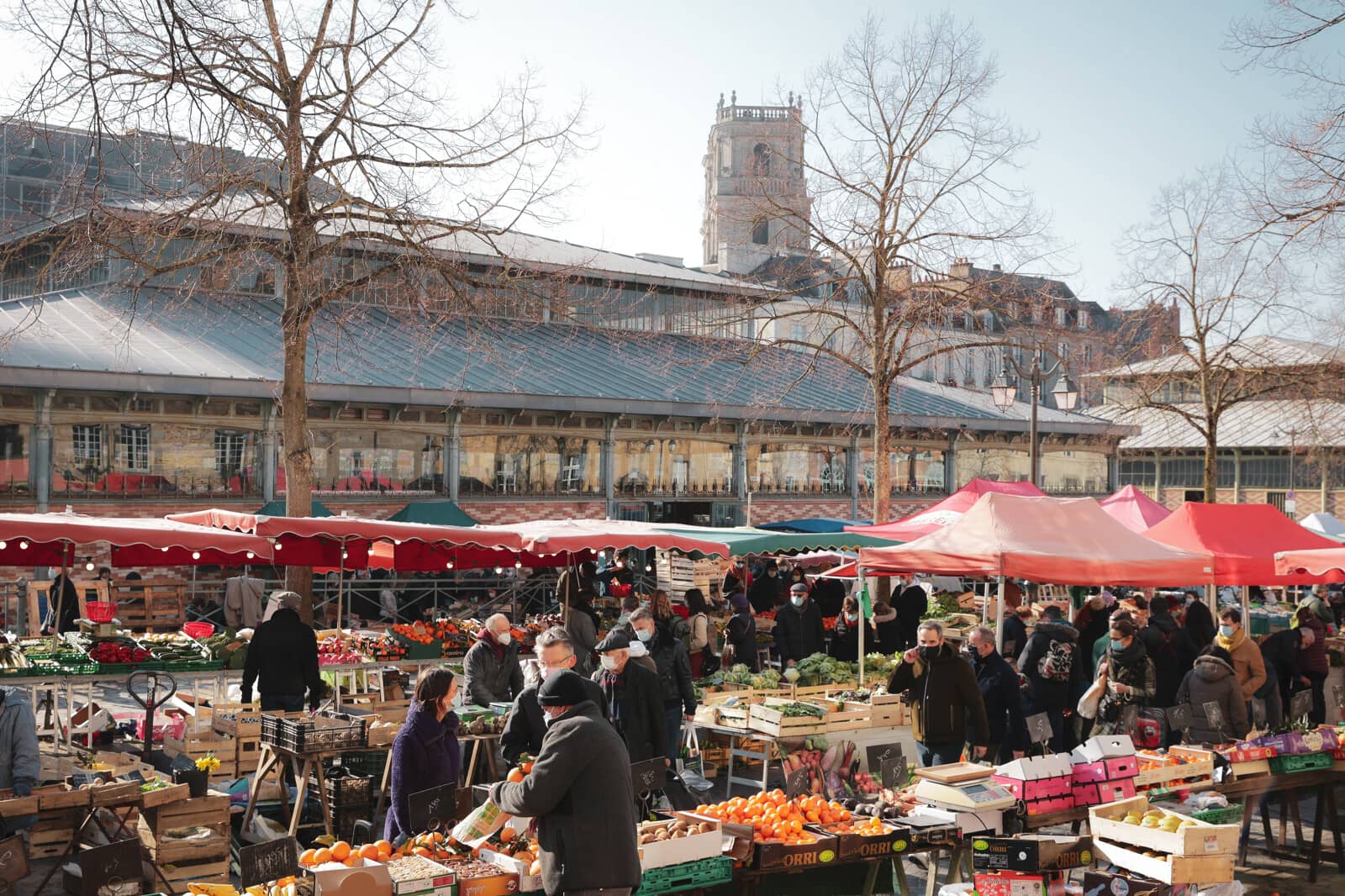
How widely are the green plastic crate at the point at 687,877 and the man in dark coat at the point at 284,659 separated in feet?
17.3

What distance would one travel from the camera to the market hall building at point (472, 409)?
853 inches

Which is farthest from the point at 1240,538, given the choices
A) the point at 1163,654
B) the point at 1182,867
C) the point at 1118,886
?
the point at 1118,886

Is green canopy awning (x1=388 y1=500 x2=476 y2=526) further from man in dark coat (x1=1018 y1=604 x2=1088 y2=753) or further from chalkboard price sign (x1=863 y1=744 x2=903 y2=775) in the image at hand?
man in dark coat (x1=1018 y1=604 x2=1088 y2=753)

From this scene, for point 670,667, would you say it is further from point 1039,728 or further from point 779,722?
point 1039,728

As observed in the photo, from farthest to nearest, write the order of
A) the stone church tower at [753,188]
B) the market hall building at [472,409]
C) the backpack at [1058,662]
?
the market hall building at [472,409]
the stone church tower at [753,188]
the backpack at [1058,662]

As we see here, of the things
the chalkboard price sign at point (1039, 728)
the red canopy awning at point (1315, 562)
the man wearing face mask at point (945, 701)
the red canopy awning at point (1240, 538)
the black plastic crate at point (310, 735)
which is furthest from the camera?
the red canopy awning at point (1240, 538)

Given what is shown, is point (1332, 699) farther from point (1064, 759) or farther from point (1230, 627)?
point (1064, 759)

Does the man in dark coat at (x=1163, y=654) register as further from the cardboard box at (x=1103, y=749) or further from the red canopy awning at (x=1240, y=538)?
the cardboard box at (x=1103, y=749)

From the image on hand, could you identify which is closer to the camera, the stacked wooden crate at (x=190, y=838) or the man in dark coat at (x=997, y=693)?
the stacked wooden crate at (x=190, y=838)

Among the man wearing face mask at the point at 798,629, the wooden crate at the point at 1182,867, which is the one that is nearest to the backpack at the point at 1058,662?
the wooden crate at the point at 1182,867

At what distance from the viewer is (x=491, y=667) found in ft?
36.9

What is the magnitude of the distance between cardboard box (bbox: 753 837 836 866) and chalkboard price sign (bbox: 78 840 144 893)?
3384mm

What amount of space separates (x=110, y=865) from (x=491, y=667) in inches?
182

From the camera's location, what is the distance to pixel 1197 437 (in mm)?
48625
